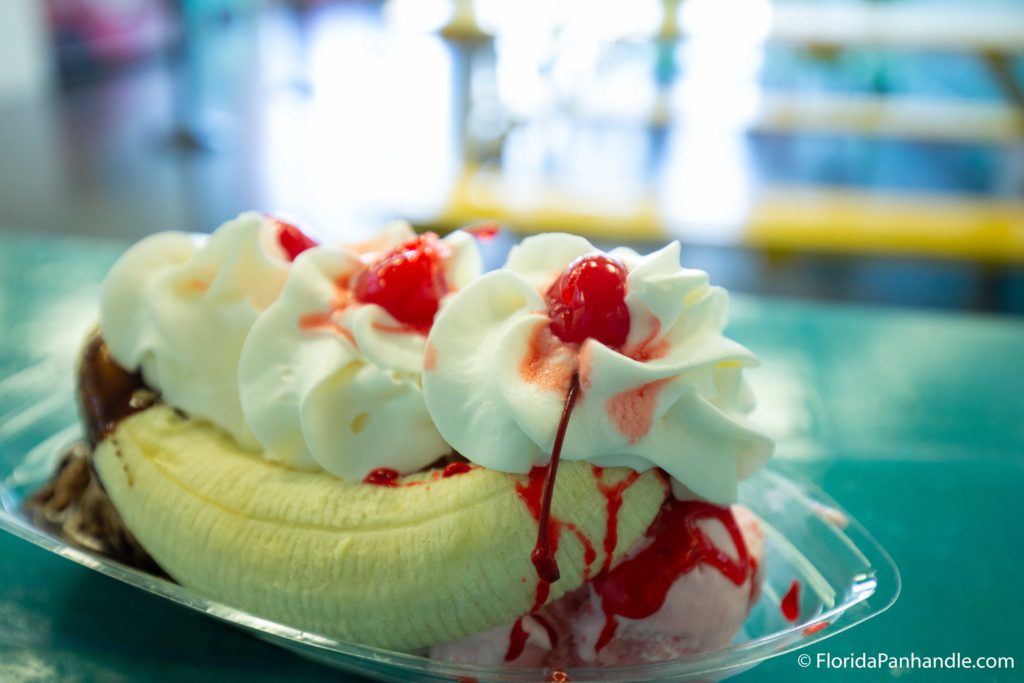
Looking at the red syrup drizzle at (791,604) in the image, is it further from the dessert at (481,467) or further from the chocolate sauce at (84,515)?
the chocolate sauce at (84,515)

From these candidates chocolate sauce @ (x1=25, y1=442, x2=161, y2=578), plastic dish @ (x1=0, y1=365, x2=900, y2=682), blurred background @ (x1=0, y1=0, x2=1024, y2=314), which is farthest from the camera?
blurred background @ (x1=0, y1=0, x2=1024, y2=314)

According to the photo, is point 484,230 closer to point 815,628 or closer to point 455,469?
point 455,469

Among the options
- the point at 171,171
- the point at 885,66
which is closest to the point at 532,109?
the point at 171,171

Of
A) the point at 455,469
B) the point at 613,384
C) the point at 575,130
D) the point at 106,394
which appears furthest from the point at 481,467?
the point at 575,130

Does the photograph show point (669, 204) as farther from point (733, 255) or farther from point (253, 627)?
point (253, 627)

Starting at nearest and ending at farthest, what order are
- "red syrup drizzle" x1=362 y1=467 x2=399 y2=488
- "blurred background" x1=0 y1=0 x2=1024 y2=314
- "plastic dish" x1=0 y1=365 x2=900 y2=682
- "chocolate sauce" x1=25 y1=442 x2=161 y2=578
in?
"plastic dish" x1=0 y1=365 x2=900 y2=682
"red syrup drizzle" x1=362 y1=467 x2=399 y2=488
"chocolate sauce" x1=25 y1=442 x2=161 y2=578
"blurred background" x1=0 y1=0 x2=1024 y2=314

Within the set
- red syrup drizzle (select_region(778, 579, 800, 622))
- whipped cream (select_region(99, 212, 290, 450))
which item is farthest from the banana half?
red syrup drizzle (select_region(778, 579, 800, 622))

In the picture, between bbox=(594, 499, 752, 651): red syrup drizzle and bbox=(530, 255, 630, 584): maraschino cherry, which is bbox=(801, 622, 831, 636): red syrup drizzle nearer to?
bbox=(594, 499, 752, 651): red syrup drizzle
